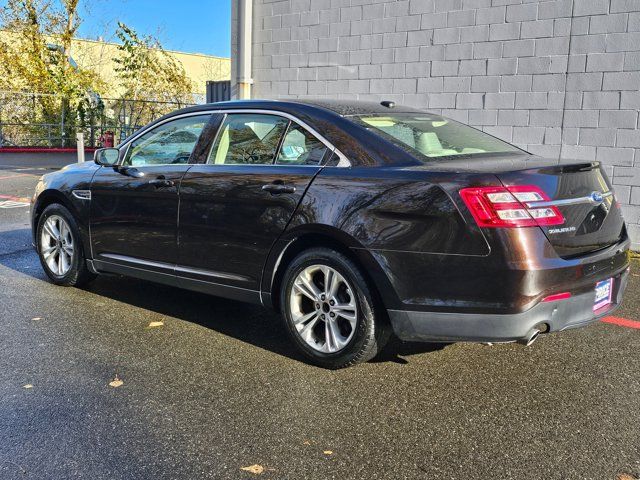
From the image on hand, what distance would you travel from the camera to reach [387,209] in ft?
11.9

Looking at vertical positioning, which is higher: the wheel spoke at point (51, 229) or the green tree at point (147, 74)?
the green tree at point (147, 74)

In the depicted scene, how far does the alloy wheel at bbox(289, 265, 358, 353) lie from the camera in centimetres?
388

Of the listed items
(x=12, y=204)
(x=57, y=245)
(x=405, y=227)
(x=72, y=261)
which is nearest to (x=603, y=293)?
(x=405, y=227)

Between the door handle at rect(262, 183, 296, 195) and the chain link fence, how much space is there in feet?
63.4

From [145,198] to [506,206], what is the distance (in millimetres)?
2834

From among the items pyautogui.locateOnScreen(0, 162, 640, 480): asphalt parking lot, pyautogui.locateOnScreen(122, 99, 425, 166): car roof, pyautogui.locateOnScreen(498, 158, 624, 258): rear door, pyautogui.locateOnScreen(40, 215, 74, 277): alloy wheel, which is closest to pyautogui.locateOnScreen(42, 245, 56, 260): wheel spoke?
pyautogui.locateOnScreen(40, 215, 74, 277): alloy wheel

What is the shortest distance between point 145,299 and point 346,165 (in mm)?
2606

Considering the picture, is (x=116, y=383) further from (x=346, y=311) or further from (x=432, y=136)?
(x=432, y=136)

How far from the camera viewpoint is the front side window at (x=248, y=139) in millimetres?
4383

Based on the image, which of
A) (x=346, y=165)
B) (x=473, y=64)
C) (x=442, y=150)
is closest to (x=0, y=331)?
(x=346, y=165)

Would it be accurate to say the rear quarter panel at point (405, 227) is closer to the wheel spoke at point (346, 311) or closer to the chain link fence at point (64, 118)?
the wheel spoke at point (346, 311)

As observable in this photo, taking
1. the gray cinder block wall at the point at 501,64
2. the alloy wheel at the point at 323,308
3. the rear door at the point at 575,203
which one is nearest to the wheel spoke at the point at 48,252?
the alloy wheel at the point at 323,308

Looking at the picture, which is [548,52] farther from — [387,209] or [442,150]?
[387,209]

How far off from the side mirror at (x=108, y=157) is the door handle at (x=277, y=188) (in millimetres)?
1818
